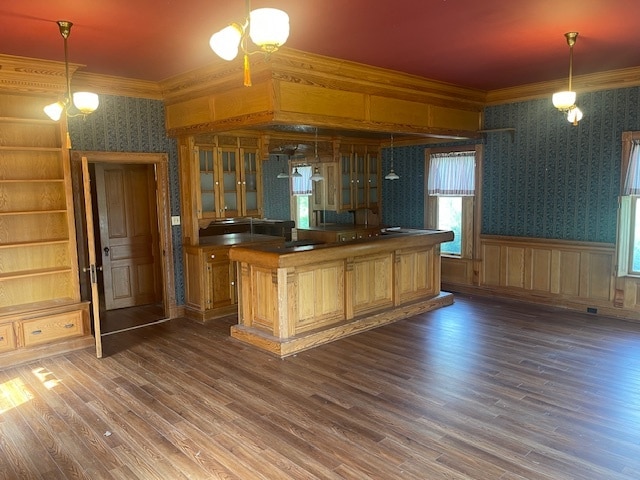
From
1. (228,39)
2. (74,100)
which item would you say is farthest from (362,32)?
(74,100)

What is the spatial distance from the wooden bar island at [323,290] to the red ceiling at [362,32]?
6.22ft

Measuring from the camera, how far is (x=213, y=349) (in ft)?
16.1

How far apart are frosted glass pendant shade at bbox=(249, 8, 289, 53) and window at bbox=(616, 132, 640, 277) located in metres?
4.96

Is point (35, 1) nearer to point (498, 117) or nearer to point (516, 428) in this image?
point (516, 428)

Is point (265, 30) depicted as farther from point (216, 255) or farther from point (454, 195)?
point (454, 195)

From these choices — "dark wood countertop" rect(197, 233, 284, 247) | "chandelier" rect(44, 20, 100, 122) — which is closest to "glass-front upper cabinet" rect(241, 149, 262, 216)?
"dark wood countertop" rect(197, 233, 284, 247)

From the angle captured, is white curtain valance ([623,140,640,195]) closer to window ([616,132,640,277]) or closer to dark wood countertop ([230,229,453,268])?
window ([616,132,640,277])

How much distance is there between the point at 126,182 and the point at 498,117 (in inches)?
202

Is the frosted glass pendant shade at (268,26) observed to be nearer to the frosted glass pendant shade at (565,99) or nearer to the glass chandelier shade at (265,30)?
the glass chandelier shade at (265,30)

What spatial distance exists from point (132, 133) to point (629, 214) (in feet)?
19.1

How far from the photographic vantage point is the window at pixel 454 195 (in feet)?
23.2

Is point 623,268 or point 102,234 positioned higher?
point 102,234

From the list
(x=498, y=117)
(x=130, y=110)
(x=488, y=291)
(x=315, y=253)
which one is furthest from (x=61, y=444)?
(x=498, y=117)

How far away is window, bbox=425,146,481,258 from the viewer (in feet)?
23.2
